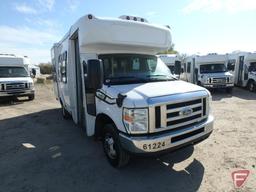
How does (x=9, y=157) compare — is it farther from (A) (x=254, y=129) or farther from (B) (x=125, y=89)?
(A) (x=254, y=129)

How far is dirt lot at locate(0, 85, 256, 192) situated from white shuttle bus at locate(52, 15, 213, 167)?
50 centimetres

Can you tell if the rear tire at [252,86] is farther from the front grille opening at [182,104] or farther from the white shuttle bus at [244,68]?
the front grille opening at [182,104]

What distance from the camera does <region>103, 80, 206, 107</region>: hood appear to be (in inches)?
146

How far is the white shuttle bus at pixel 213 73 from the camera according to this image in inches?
582

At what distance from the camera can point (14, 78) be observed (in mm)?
13070

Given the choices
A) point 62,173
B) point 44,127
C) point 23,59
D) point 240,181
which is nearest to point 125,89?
point 62,173

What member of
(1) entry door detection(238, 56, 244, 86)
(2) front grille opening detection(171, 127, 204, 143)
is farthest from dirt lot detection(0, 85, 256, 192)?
(1) entry door detection(238, 56, 244, 86)

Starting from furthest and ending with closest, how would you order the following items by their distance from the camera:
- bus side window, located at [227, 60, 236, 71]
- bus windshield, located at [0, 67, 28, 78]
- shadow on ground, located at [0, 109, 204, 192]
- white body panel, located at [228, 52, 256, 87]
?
bus side window, located at [227, 60, 236, 71] → white body panel, located at [228, 52, 256, 87] → bus windshield, located at [0, 67, 28, 78] → shadow on ground, located at [0, 109, 204, 192]

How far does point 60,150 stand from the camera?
557cm

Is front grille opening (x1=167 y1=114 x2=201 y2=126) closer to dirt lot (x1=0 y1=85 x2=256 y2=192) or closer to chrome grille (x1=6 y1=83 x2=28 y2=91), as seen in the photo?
dirt lot (x1=0 y1=85 x2=256 y2=192)

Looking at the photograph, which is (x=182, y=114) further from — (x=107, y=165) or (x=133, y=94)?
(x=107, y=165)

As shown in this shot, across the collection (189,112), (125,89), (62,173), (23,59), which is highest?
(23,59)

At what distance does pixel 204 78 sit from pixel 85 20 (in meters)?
12.2

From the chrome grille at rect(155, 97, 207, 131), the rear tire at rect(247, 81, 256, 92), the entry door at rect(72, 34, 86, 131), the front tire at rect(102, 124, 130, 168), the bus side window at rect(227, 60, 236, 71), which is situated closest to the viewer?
the chrome grille at rect(155, 97, 207, 131)
